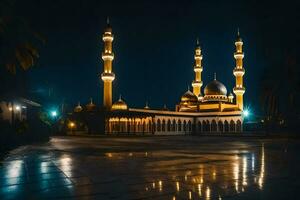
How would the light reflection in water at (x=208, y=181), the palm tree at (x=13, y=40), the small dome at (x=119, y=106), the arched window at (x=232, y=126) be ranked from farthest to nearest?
→ 1. the arched window at (x=232, y=126)
2. the small dome at (x=119, y=106)
3. the palm tree at (x=13, y=40)
4. the light reflection in water at (x=208, y=181)

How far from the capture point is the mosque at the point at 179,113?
69.2 m

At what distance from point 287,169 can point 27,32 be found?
1721cm

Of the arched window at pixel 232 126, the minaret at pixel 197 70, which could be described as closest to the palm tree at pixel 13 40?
the arched window at pixel 232 126

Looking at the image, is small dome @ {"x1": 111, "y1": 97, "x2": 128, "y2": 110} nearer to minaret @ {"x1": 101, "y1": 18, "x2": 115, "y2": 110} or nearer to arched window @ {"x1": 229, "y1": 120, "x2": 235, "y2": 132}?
minaret @ {"x1": 101, "y1": 18, "x2": 115, "y2": 110}

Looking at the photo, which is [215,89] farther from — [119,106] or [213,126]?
[119,106]

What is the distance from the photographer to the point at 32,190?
8008mm

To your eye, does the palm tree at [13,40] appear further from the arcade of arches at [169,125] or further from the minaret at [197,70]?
the minaret at [197,70]

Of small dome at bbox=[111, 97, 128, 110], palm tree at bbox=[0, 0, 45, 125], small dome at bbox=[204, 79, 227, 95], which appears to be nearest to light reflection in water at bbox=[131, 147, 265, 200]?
palm tree at bbox=[0, 0, 45, 125]

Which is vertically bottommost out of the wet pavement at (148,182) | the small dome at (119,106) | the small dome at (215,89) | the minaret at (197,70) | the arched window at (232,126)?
the wet pavement at (148,182)

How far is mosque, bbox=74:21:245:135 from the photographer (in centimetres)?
6919

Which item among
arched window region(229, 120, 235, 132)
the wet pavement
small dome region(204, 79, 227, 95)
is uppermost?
small dome region(204, 79, 227, 95)

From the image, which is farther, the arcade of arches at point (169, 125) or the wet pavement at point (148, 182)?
the arcade of arches at point (169, 125)

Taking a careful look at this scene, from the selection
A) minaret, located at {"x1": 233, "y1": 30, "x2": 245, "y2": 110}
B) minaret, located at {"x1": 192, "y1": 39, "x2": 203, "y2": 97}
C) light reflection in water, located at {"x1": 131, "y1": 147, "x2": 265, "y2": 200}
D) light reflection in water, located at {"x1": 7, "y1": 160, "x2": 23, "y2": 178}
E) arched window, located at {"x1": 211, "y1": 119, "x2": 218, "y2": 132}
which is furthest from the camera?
A: minaret, located at {"x1": 192, "y1": 39, "x2": 203, "y2": 97}

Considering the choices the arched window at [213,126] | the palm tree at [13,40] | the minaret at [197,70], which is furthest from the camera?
the minaret at [197,70]
